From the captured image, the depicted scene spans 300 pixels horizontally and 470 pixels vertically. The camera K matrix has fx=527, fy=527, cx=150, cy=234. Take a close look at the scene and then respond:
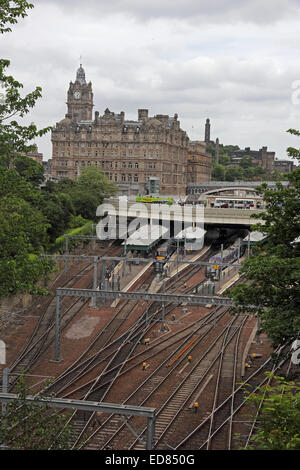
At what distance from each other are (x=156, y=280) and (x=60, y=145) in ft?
220

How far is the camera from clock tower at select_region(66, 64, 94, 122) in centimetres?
13338

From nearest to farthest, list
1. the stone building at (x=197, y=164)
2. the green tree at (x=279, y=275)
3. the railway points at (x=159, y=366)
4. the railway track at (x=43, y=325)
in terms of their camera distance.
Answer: the green tree at (x=279, y=275), the railway points at (x=159, y=366), the railway track at (x=43, y=325), the stone building at (x=197, y=164)

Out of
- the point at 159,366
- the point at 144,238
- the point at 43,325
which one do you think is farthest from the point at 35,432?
the point at 144,238

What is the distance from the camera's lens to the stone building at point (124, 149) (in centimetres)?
10131

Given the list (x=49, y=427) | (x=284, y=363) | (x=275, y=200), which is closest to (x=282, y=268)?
(x=275, y=200)

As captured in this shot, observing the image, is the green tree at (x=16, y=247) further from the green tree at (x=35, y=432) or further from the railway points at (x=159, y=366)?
the railway points at (x=159, y=366)

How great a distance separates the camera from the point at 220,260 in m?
51.1

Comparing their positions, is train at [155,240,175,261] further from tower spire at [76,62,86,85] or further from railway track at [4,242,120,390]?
tower spire at [76,62,86,85]

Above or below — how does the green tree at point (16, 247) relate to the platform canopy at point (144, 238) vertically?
above

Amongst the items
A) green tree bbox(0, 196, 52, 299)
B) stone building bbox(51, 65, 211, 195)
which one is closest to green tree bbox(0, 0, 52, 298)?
green tree bbox(0, 196, 52, 299)

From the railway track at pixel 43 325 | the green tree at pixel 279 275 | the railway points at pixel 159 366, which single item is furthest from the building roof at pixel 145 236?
the green tree at pixel 279 275

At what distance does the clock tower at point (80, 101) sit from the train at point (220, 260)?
81090mm

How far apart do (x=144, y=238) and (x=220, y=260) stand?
32.2 ft

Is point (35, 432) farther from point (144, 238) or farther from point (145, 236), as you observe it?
point (145, 236)
